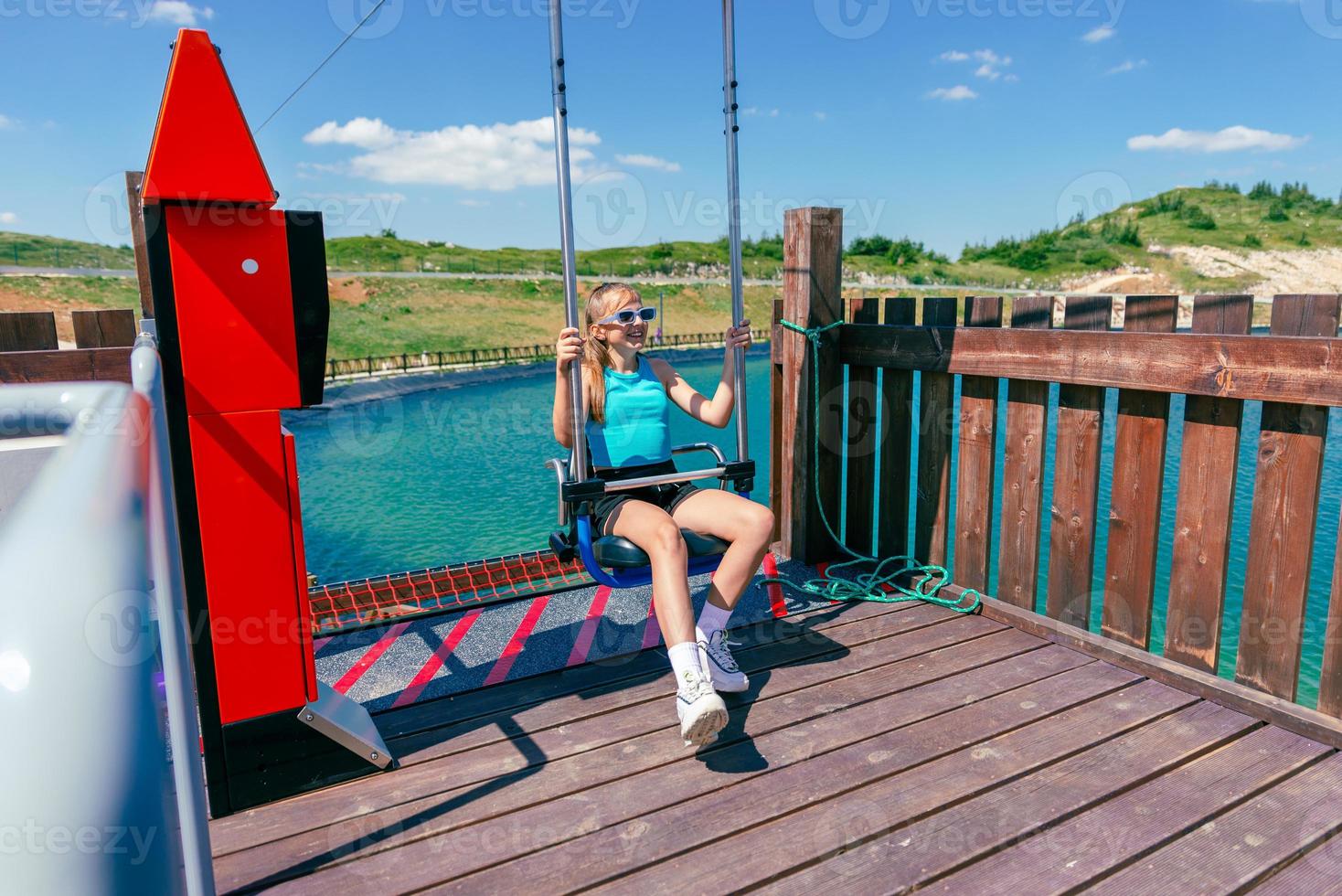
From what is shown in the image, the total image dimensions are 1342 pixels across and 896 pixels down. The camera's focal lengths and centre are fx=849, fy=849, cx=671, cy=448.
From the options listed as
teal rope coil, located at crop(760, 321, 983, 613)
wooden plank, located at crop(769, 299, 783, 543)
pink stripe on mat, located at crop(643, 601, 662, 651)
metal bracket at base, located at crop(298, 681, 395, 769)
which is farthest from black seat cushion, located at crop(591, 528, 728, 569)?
wooden plank, located at crop(769, 299, 783, 543)

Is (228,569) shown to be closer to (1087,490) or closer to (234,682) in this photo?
(234,682)

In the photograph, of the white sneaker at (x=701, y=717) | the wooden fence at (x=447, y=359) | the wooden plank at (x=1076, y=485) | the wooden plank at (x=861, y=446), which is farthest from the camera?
the wooden fence at (x=447, y=359)

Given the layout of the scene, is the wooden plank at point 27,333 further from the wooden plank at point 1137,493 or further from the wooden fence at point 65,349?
the wooden plank at point 1137,493

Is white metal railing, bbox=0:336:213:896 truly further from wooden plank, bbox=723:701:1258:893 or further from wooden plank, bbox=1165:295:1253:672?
wooden plank, bbox=1165:295:1253:672

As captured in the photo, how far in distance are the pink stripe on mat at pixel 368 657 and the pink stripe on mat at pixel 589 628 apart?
2.34 feet

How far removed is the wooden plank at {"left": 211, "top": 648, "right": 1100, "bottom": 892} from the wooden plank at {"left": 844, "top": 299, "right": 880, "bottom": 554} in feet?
3.67

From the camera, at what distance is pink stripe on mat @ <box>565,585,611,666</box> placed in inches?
121

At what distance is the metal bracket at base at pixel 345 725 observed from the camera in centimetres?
230

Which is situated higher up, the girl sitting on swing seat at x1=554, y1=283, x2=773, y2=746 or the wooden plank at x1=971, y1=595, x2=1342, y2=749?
the girl sitting on swing seat at x1=554, y1=283, x2=773, y2=746

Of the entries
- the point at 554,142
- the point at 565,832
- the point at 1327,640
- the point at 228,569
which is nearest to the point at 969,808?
the point at 565,832

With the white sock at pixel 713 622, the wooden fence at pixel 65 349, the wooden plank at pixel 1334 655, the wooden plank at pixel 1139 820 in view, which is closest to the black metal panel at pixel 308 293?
the wooden fence at pixel 65 349

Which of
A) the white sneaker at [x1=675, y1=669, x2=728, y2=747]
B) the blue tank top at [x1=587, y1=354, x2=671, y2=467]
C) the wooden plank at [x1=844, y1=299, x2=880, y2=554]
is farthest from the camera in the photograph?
the wooden plank at [x1=844, y1=299, x2=880, y2=554]

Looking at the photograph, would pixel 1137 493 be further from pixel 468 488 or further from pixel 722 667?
pixel 468 488

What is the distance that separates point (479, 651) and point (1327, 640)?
106 inches
